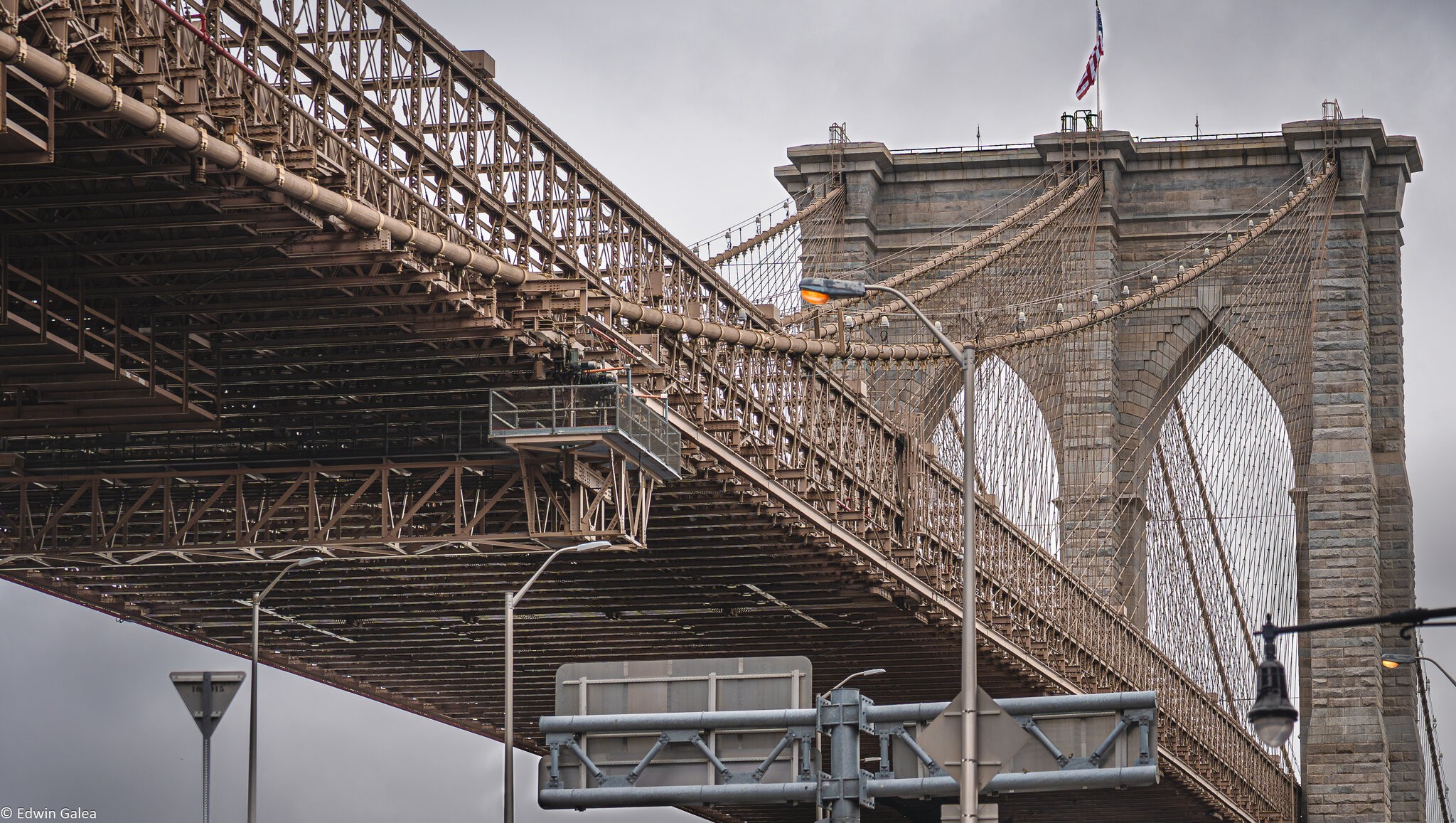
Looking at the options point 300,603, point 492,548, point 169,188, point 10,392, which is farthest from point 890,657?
point 169,188

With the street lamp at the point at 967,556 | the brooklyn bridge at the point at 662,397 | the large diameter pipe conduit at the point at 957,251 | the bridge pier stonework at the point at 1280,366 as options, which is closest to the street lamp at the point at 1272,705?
the street lamp at the point at 967,556

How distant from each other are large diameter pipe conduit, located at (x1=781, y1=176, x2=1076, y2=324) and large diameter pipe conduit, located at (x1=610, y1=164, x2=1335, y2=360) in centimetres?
283

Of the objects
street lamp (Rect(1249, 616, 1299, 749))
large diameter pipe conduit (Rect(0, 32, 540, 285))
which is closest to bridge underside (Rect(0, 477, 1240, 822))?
large diameter pipe conduit (Rect(0, 32, 540, 285))

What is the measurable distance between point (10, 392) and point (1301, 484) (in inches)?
2017

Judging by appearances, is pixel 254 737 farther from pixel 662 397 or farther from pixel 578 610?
pixel 578 610

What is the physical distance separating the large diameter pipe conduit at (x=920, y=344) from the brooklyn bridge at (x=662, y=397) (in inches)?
8.8

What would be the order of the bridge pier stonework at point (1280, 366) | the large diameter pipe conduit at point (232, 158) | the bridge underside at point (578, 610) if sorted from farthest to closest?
1. the bridge pier stonework at point (1280, 366)
2. the bridge underside at point (578, 610)
3. the large diameter pipe conduit at point (232, 158)

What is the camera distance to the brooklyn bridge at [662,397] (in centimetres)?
3572

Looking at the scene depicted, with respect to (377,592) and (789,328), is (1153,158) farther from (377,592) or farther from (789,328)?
(377,592)

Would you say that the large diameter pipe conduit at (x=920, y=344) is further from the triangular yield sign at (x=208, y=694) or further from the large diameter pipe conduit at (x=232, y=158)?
the triangular yield sign at (x=208, y=694)

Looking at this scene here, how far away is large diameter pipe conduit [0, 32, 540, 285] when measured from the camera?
27.2 m

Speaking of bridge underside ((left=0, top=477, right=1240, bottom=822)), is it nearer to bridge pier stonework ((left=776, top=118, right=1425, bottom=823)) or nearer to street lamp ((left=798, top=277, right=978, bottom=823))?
bridge pier stonework ((left=776, top=118, right=1425, bottom=823))

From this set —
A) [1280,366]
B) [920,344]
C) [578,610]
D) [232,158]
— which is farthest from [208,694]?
[1280,366]

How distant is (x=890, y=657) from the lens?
7700 cm
